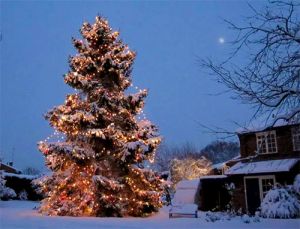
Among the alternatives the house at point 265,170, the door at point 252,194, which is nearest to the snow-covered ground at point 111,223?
the house at point 265,170

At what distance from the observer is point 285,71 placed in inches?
350

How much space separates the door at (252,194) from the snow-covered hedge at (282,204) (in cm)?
638

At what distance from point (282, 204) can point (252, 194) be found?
8.07 m

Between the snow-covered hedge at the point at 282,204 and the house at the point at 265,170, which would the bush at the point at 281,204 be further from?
the house at the point at 265,170

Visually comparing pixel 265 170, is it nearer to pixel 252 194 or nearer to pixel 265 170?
pixel 265 170

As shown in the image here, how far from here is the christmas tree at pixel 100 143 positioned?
18.8 metres

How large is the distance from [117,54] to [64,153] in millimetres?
6298

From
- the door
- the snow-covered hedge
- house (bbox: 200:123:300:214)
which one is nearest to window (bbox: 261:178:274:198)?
house (bbox: 200:123:300:214)

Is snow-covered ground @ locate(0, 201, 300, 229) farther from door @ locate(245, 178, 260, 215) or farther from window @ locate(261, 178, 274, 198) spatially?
door @ locate(245, 178, 260, 215)

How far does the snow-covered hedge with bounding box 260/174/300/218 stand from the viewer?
65.3 ft

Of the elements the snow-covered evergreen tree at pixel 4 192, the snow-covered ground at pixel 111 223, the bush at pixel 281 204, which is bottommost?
the snow-covered ground at pixel 111 223

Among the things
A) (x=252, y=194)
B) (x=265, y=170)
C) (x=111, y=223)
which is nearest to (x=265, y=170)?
(x=265, y=170)

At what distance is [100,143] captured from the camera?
1989cm

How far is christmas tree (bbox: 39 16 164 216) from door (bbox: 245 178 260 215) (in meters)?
10.1
